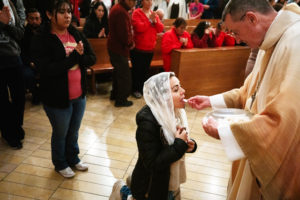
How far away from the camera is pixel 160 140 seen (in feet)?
5.44

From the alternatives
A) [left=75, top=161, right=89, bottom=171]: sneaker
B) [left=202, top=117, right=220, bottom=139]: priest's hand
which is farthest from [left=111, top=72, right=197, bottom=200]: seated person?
[left=75, top=161, right=89, bottom=171]: sneaker

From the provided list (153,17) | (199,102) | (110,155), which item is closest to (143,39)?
(153,17)

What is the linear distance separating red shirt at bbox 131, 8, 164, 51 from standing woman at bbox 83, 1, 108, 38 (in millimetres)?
899

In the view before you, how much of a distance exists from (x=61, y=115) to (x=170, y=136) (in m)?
1.07

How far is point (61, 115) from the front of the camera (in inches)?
87.9

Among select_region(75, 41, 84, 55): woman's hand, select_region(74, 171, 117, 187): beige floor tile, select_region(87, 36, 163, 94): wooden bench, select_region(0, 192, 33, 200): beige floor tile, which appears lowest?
select_region(74, 171, 117, 187): beige floor tile

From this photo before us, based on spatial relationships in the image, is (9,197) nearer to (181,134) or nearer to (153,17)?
(181,134)

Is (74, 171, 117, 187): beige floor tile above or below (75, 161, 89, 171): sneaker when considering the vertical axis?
below

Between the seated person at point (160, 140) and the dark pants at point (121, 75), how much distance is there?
2.55 metres

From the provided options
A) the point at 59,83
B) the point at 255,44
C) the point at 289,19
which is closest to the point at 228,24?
the point at 255,44

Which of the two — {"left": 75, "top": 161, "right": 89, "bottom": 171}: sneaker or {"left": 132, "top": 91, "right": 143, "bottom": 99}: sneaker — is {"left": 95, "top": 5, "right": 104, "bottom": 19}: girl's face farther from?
{"left": 75, "top": 161, "right": 89, "bottom": 171}: sneaker

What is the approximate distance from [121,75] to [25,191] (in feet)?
7.59

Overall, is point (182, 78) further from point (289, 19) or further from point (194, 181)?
point (289, 19)

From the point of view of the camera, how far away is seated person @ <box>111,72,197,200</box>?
5.15 ft
